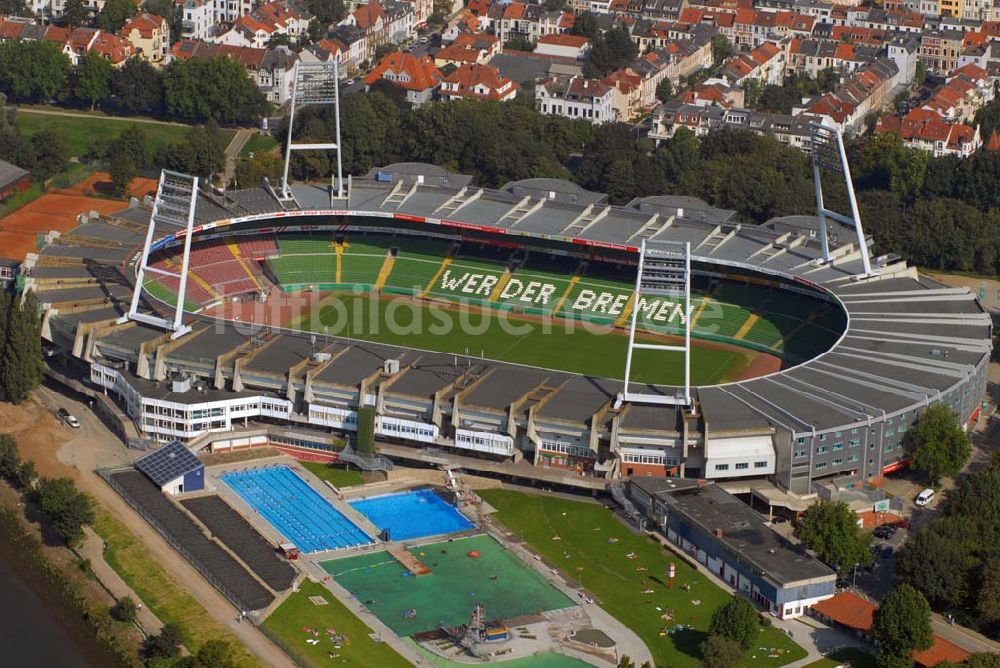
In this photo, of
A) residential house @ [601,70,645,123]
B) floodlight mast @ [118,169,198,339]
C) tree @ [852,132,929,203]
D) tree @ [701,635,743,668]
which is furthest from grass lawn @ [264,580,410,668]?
residential house @ [601,70,645,123]

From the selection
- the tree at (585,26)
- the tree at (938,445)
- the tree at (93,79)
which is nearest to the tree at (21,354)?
the tree at (938,445)

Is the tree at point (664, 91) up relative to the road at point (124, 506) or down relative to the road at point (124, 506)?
up

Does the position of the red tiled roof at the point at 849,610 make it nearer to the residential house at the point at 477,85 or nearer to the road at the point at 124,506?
the road at the point at 124,506

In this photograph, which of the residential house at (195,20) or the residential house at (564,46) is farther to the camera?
the residential house at (195,20)

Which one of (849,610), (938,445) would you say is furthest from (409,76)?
(849,610)

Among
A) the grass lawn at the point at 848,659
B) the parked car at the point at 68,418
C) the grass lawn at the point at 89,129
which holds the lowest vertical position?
the grass lawn at the point at 848,659

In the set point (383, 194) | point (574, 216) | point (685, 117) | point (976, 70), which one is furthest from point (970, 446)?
point (976, 70)

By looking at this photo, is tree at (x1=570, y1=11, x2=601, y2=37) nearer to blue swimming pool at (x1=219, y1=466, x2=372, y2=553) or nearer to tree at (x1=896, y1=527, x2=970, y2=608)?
blue swimming pool at (x1=219, y1=466, x2=372, y2=553)

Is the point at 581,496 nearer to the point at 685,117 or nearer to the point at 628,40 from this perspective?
the point at 685,117
